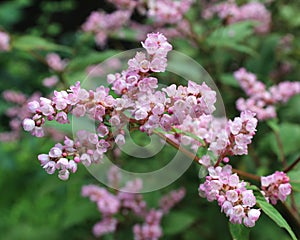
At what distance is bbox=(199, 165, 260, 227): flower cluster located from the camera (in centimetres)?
79

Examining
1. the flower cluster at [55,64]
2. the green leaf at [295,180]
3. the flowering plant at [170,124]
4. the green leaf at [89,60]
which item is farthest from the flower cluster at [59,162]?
the flower cluster at [55,64]

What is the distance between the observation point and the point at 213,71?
2.00 m

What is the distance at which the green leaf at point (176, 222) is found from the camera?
1.56m

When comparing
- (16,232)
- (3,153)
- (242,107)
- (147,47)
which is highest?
(147,47)

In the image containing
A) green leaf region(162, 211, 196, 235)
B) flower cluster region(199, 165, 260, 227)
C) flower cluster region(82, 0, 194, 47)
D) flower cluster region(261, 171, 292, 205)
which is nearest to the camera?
flower cluster region(199, 165, 260, 227)

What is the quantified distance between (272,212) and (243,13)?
1.28 meters

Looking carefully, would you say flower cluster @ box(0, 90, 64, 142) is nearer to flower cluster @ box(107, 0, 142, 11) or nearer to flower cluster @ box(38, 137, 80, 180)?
flower cluster @ box(107, 0, 142, 11)

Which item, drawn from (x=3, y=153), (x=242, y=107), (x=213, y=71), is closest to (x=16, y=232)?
(x=3, y=153)

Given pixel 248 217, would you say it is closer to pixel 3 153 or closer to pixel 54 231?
pixel 54 231

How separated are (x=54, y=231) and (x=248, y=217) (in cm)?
135

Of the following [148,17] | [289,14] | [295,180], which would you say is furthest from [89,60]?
[295,180]

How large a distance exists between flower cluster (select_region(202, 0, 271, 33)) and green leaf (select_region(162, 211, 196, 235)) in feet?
2.32

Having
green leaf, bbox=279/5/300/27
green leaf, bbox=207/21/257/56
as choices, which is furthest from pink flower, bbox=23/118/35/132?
green leaf, bbox=279/5/300/27

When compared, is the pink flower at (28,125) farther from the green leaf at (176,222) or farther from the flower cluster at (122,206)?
the green leaf at (176,222)
